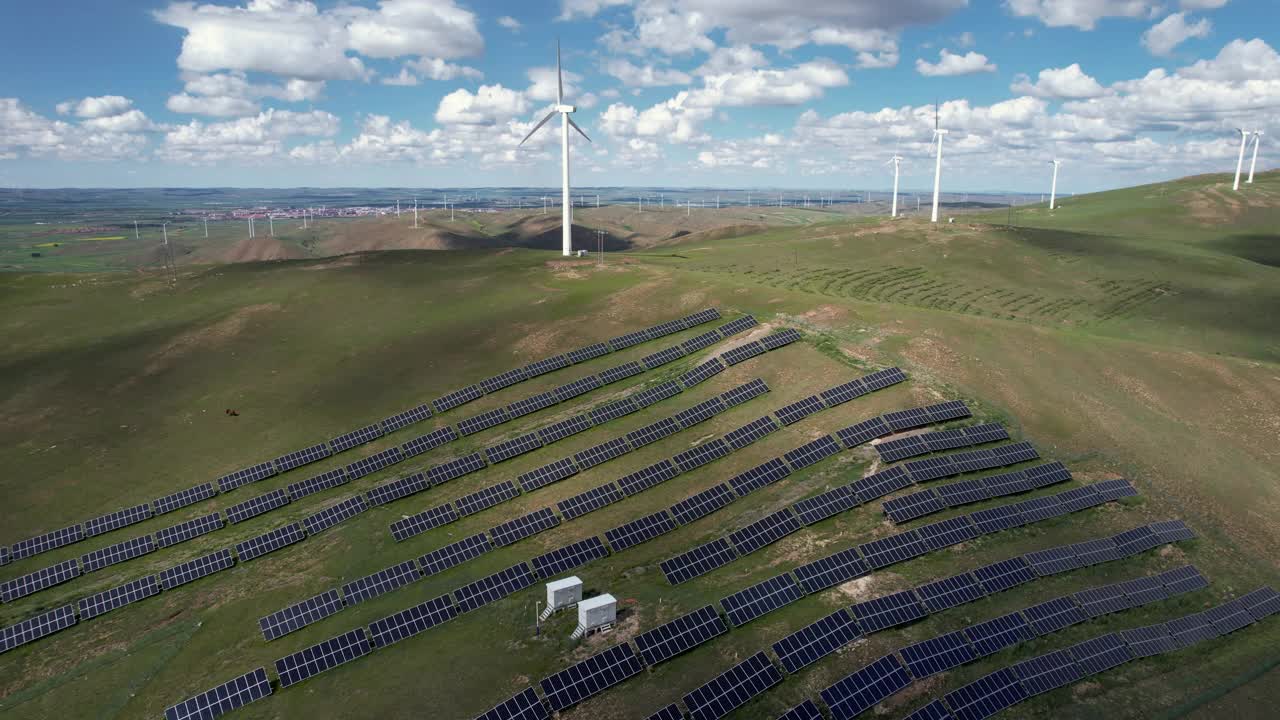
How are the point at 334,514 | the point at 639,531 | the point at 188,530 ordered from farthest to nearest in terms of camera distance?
1. the point at 334,514
2. the point at 188,530
3. the point at 639,531

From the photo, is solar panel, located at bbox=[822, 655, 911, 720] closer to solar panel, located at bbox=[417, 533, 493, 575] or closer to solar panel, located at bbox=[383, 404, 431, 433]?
solar panel, located at bbox=[417, 533, 493, 575]

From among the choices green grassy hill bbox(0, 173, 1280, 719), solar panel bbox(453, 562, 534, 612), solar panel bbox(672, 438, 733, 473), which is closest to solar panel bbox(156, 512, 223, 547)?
green grassy hill bbox(0, 173, 1280, 719)

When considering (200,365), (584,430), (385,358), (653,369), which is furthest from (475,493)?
(200,365)

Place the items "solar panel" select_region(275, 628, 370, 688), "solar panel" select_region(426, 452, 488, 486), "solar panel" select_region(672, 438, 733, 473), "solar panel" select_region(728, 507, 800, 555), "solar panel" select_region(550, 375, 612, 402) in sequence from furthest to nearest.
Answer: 1. "solar panel" select_region(550, 375, 612, 402)
2. "solar panel" select_region(426, 452, 488, 486)
3. "solar panel" select_region(672, 438, 733, 473)
4. "solar panel" select_region(728, 507, 800, 555)
5. "solar panel" select_region(275, 628, 370, 688)

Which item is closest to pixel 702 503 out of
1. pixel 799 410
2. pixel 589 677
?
pixel 799 410

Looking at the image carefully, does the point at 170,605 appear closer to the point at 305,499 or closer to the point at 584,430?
the point at 305,499

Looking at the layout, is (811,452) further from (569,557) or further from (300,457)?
(300,457)
